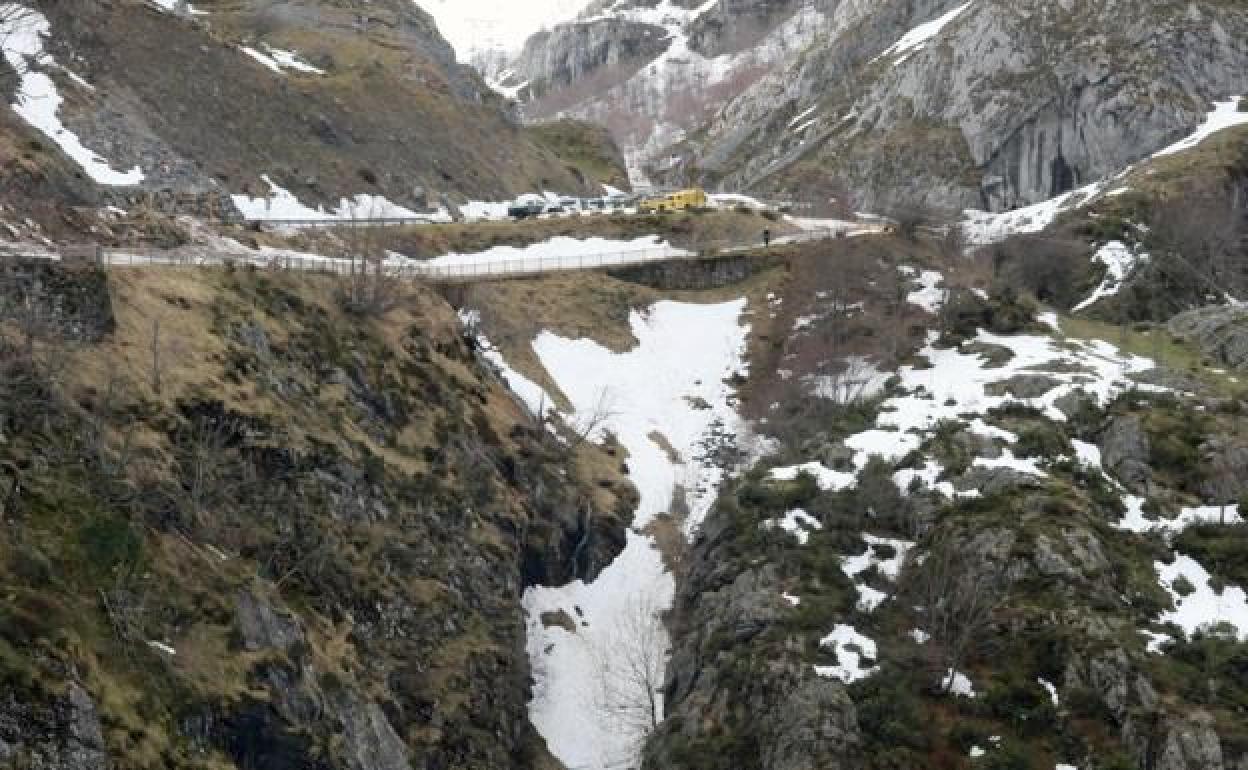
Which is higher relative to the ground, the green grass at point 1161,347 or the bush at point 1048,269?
the bush at point 1048,269

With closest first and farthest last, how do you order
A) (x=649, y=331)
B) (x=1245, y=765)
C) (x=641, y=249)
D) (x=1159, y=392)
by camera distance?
(x=1245, y=765)
(x=1159, y=392)
(x=649, y=331)
(x=641, y=249)

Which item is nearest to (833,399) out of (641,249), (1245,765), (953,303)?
(953,303)

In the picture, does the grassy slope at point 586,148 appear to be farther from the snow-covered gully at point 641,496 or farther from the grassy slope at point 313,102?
the snow-covered gully at point 641,496

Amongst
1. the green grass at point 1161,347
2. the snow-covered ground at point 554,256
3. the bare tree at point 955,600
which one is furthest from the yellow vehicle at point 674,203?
the bare tree at point 955,600

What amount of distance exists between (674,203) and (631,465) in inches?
1452

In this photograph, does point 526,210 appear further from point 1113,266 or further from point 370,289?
point 1113,266

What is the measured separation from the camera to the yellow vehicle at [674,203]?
8544 cm

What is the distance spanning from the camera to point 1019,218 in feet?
304

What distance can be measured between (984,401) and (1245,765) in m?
21.1

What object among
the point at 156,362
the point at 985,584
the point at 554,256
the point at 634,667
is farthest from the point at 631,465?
the point at 156,362

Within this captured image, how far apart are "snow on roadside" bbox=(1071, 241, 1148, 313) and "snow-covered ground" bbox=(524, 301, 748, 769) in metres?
22.9

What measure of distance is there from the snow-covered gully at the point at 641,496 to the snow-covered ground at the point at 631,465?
0.06m

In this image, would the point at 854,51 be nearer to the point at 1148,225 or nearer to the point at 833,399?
the point at 1148,225

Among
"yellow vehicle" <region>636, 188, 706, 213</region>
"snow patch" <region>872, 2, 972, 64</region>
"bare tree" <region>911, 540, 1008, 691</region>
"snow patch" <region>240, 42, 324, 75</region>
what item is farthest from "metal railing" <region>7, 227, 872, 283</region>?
"snow patch" <region>872, 2, 972, 64</region>
